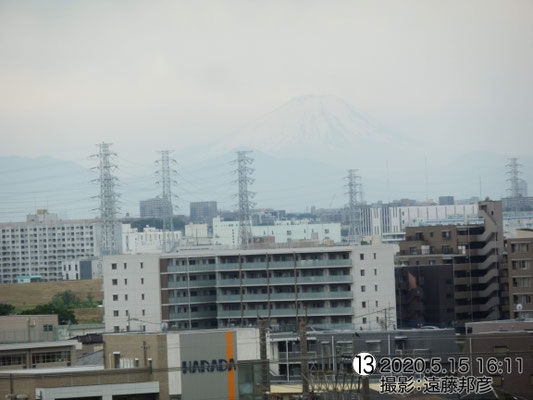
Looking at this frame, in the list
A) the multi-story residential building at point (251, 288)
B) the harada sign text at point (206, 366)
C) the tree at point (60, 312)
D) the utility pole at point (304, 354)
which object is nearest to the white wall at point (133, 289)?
the multi-story residential building at point (251, 288)

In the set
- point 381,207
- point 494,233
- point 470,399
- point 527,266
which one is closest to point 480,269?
point 494,233

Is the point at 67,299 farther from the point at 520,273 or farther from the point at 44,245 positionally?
the point at 44,245

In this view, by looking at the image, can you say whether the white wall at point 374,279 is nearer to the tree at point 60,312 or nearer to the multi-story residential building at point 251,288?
the multi-story residential building at point 251,288

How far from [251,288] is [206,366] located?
2004 cm

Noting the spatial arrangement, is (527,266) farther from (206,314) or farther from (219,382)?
(219,382)

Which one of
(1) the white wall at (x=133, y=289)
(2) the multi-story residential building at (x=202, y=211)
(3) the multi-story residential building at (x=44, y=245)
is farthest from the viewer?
(2) the multi-story residential building at (x=202, y=211)

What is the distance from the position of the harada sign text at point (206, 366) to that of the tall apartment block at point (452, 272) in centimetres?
2110

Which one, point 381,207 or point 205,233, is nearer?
point 205,233

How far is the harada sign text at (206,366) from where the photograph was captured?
1998cm

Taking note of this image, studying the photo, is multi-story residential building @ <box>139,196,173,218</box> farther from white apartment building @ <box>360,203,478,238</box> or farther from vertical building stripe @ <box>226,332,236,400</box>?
vertical building stripe @ <box>226,332,236,400</box>

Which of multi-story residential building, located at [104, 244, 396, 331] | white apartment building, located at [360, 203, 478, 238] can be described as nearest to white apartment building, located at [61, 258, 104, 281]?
white apartment building, located at [360, 203, 478, 238]

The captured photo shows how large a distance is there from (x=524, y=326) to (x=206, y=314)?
16244mm

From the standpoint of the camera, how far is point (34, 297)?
224 feet

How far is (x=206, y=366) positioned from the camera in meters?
20.2
